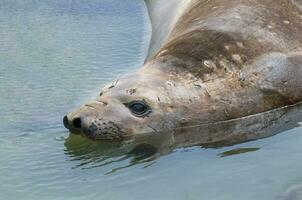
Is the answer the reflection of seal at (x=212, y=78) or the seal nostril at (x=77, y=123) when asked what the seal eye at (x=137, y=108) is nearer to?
the reflection of seal at (x=212, y=78)

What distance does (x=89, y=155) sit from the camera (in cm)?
487

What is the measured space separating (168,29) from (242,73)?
1.80m

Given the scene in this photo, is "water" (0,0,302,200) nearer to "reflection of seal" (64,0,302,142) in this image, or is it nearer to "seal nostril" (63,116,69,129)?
"seal nostril" (63,116,69,129)

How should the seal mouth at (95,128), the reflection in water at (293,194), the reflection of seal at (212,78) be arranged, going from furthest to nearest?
the reflection of seal at (212,78)
the seal mouth at (95,128)
the reflection in water at (293,194)

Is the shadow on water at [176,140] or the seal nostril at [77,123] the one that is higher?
the seal nostril at [77,123]

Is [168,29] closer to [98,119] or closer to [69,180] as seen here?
[98,119]

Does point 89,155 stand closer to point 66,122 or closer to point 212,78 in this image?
point 66,122

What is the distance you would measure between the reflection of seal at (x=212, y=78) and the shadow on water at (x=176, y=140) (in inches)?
1.9

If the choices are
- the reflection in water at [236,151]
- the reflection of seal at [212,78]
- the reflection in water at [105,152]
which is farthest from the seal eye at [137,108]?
the reflection in water at [236,151]

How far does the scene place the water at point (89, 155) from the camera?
426 cm

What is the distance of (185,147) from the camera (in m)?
5.01

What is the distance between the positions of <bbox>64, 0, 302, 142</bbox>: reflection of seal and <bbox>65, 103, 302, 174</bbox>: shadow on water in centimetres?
5

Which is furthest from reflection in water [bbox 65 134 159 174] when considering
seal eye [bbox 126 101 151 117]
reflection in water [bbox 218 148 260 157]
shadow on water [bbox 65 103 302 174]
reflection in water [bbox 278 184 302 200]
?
reflection in water [bbox 278 184 302 200]

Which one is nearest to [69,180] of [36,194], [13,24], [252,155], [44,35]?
[36,194]
